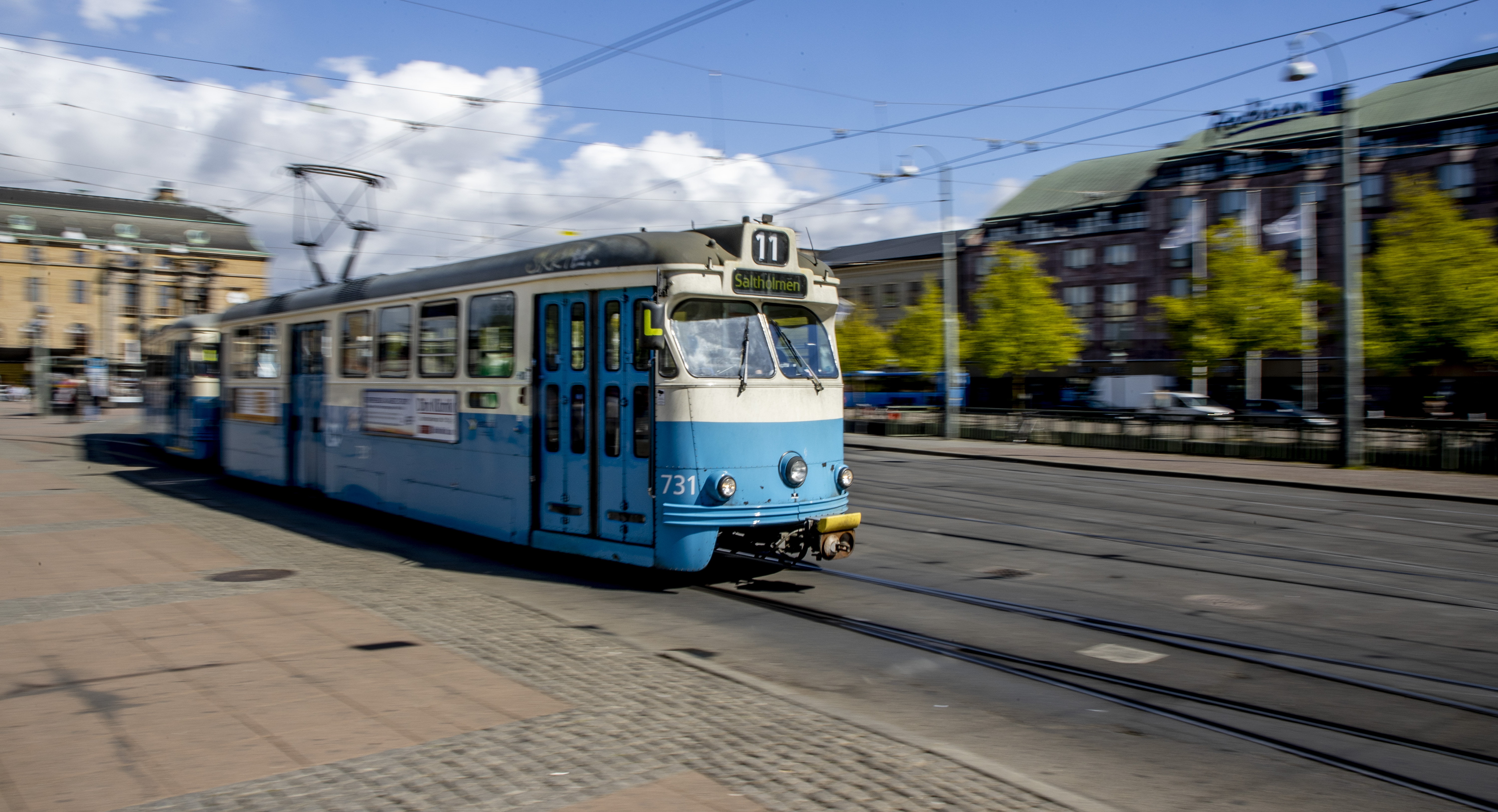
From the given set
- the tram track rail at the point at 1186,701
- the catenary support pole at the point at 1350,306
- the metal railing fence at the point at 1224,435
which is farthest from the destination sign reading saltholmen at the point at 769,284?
the metal railing fence at the point at 1224,435

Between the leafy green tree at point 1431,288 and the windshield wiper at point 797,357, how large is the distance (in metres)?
35.2

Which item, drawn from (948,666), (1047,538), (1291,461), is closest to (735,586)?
(948,666)

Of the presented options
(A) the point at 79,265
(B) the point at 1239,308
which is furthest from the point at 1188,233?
(A) the point at 79,265

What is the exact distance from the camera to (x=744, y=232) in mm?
9102

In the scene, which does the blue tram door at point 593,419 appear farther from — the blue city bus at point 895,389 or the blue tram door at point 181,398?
the blue city bus at point 895,389

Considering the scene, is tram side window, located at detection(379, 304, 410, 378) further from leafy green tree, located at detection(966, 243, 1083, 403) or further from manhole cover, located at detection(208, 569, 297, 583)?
leafy green tree, located at detection(966, 243, 1083, 403)

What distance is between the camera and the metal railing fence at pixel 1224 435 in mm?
22328

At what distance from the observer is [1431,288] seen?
35.7 metres

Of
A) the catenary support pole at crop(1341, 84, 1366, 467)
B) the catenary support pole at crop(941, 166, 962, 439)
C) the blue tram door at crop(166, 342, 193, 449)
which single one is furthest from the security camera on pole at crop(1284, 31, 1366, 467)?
the blue tram door at crop(166, 342, 193, 449)

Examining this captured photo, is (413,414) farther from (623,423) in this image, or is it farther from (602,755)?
(602,755)

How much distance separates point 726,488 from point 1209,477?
16.4 m

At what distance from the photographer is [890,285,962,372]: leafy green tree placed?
186 feet

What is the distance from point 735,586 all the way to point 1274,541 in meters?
7.46

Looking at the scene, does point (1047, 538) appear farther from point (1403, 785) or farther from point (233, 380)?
point (233, 380)
